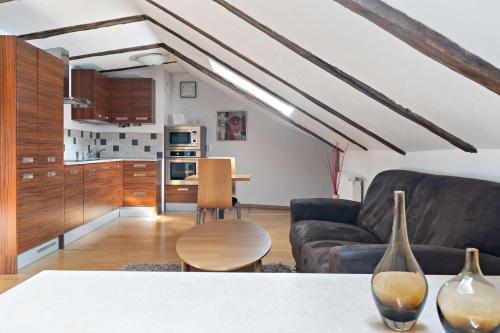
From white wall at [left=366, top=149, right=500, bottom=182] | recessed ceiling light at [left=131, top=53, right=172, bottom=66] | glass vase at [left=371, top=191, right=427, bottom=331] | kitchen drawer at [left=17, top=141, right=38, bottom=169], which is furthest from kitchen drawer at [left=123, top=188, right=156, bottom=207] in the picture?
glass vase at [left=371, top=191, right=427, bottom=331]

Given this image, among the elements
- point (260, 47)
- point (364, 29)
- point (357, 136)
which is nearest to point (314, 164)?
point (357, 136)

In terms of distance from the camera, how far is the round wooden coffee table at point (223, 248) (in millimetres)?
2201

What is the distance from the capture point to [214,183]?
442cm

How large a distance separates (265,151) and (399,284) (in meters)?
6.66

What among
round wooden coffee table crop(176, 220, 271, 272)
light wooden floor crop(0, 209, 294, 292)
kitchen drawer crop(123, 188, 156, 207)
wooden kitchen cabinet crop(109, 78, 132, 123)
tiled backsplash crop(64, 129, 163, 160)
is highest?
wooden kitchen cabinet crop(109, 78, 132, 123)

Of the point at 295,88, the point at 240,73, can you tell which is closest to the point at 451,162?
the point at 295,88

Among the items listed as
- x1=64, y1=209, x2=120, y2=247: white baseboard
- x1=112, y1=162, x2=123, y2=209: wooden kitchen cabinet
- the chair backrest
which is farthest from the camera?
x1=112, y1=162, x2=123, y2=209: wooden kitchen cabinet

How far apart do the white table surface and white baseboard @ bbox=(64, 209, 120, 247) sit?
3957mm

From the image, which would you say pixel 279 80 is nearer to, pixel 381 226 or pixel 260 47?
pixel 260 47

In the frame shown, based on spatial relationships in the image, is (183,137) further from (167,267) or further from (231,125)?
(167,267)

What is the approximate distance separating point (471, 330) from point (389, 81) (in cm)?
189

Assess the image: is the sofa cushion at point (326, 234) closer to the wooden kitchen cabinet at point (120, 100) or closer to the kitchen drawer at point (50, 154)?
the kitchen drawer at point (50, 154)

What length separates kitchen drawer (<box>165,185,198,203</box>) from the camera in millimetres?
6906

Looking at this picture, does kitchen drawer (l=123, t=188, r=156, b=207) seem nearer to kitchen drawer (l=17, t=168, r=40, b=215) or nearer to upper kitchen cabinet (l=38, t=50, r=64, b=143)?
upper kitchen cabinet (l=38, t=50, r=64, b=143)
